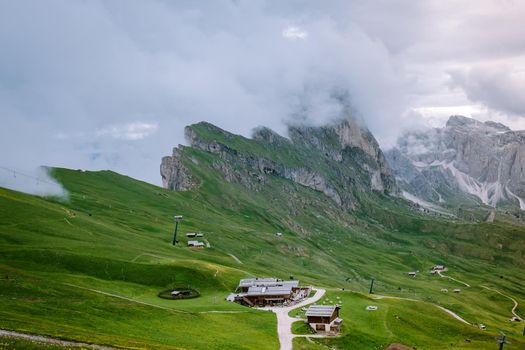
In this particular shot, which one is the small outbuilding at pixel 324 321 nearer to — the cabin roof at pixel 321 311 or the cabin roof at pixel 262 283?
the cabin roof at pixel 321 311

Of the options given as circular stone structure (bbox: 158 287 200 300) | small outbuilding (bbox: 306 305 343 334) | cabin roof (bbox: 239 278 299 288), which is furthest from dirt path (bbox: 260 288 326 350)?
circular stone structure (bbox: 158 287 200 300)

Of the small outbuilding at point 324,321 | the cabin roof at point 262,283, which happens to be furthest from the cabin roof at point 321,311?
the cabin roof at point 262,283

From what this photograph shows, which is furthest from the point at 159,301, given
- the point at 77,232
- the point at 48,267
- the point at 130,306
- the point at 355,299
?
the point at 77,232

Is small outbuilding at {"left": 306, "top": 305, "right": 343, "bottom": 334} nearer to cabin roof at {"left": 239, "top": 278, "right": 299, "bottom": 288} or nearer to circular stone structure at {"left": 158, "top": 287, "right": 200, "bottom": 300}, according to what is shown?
cabin roof at {"left": 239, "top": 278, "right": 299, "bottom": 288}

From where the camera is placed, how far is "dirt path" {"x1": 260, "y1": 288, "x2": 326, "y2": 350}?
94.2 meters

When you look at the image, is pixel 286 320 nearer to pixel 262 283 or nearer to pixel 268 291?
pixel 268 291

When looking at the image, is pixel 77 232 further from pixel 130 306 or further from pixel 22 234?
pixel 130 306

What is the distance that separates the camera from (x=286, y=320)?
4380 inches

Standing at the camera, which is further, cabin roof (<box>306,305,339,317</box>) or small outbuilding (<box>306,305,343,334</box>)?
cabin roof (<box>306,305,339,317</box>)

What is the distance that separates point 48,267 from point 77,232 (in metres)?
49.7

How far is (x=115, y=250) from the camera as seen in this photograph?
15388 cm

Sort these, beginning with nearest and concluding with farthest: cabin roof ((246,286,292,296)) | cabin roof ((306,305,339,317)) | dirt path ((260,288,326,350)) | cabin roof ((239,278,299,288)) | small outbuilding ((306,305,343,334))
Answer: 1. dirt path ((260,288,326,350))
2. small outbuilding ((306,305,343,334))
3. cabin roof ((306,305,339,317))
4. cabin roof ((246,286,292,296))
5. cabin roof ((239,278,299,288))

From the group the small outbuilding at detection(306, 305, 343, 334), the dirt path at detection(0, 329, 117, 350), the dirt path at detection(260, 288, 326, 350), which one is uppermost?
the dirt path at detection(0, 329, 117, 350)

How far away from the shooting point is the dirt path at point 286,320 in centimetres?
9417
